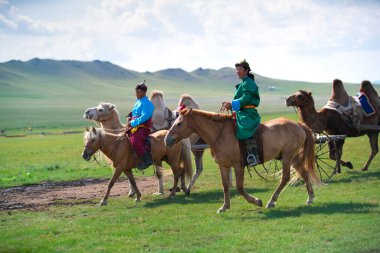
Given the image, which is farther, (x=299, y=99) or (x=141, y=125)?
(x=299, y=99)

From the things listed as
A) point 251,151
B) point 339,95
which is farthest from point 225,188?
point 339,95

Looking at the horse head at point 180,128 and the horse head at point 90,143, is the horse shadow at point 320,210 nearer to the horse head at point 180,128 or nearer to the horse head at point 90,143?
the horse head at point 180,128

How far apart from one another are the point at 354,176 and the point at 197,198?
4.59m

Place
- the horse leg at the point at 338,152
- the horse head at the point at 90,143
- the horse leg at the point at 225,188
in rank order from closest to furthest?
the horse leg at the point at 225,188
the horse head at the point at 90,143
the horse leg at the point at 338,152

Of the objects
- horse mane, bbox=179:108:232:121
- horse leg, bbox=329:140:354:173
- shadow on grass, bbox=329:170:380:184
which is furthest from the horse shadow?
horse leg, bbox=329:140:354:173

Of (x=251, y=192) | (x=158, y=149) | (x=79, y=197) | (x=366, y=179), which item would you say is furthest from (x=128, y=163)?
(x=366, y=179)

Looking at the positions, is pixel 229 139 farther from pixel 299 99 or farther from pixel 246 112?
pixel 299 99

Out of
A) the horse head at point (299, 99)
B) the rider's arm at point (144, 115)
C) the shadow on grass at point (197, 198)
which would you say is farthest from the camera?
the horse head at point (299, 99)

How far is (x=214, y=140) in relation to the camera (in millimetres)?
10109

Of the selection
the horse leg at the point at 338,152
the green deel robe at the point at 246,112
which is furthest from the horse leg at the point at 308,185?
the horse leg at the point at 338,152

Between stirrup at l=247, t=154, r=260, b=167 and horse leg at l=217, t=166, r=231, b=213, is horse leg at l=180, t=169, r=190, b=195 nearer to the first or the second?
horse leg at l=217, t=166, r=231, b=213

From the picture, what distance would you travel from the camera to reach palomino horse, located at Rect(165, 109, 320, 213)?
33.1ft

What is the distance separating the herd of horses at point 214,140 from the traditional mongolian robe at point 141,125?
24cm

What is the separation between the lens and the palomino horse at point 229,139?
10.1 m
